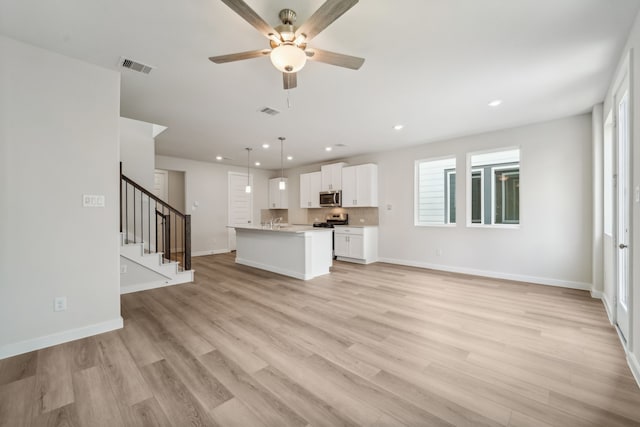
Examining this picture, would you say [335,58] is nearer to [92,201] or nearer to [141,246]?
[92,201]

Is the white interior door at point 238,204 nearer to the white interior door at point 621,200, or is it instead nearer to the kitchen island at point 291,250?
the kitchen island at point 291,250

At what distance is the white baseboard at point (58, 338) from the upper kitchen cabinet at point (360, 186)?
5.23 m

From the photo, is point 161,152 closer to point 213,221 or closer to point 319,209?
point 213,221

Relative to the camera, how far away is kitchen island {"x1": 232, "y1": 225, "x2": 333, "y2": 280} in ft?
16.1

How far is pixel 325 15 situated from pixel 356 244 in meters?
5.27

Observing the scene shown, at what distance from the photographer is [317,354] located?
2332mm

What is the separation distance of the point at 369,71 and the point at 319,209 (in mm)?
5621

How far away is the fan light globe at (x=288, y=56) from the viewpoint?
75.5 inches

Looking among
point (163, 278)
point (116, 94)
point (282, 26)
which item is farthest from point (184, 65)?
point (163, 278)

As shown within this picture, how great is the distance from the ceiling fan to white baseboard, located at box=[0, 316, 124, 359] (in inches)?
111

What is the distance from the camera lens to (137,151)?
4449 mm

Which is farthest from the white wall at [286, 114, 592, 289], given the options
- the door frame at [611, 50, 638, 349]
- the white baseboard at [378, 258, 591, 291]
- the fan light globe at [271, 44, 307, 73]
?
the fan light globe at [271, 44, 307, 73]

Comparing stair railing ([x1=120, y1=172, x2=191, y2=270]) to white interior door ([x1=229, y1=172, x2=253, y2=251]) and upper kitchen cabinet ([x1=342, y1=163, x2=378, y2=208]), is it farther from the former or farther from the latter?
upper kitchen cabinet ([x1=342, y1=163, x2=378, y2=208])

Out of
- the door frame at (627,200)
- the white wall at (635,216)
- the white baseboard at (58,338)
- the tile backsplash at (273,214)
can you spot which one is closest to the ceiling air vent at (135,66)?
the white baseboard at (58,338)
